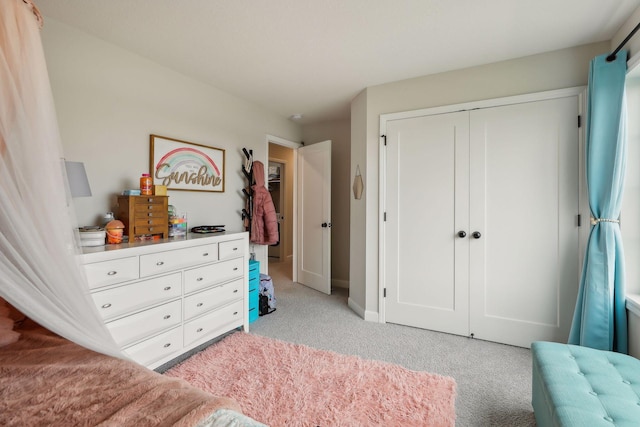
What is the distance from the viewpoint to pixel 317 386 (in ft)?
6.13

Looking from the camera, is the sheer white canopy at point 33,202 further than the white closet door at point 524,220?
No

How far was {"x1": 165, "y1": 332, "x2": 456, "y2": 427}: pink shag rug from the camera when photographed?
5.25 ft

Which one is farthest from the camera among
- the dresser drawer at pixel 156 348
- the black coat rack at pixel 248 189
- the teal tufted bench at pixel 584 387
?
the black coat rack at pixel 248 189

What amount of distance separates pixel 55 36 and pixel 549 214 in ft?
12.7

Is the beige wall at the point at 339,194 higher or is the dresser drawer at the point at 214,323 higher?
the beige wall at the point at 339,194

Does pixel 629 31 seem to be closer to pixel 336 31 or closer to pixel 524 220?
pixel 524 220

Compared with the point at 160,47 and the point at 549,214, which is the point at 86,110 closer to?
the point at 160,47

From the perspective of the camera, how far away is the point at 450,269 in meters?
2.71

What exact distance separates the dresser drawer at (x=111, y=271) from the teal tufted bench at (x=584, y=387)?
2265mm

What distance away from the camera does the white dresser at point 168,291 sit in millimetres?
1726

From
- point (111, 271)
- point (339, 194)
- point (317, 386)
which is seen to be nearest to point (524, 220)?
point (317, 386)

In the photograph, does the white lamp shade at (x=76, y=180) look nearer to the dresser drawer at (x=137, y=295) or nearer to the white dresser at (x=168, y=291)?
the white dresser at (x=168, y=291)

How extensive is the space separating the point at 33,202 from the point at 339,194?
3.50 meters

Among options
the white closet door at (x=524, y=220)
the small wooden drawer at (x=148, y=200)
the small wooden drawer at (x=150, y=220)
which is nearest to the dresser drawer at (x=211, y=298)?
the small wooden drawer at (x=150, y=220)
